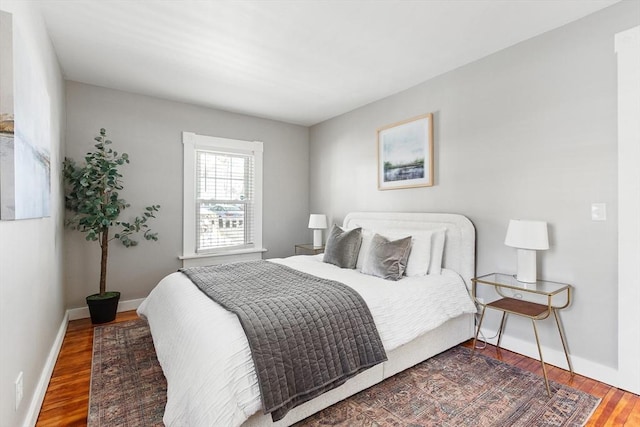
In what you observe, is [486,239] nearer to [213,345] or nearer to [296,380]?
[296,380]

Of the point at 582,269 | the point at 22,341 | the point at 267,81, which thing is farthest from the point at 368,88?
the point at 22,341

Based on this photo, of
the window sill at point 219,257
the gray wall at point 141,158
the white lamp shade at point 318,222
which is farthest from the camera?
the white lamp shade at point 318,222

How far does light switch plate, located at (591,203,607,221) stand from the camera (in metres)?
2.14

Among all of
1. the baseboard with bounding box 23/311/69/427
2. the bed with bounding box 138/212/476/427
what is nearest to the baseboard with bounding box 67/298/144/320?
the baseboard with bounding box 23/311/69/427

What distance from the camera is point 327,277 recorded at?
2646 mm

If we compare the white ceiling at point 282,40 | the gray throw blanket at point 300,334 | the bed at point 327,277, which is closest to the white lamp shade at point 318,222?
the bed at point 327,277

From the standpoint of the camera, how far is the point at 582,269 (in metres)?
2.24

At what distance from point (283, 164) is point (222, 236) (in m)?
1.45

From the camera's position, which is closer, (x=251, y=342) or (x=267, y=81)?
(x=251, y=342)

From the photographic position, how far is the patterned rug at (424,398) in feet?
5.77

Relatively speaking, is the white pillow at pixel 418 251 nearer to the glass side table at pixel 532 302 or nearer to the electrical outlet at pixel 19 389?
the glass side table at pixel 532 302

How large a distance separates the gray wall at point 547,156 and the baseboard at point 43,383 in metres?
3.33

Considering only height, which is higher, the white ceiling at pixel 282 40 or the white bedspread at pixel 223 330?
the white ceiling at pixel 282 40

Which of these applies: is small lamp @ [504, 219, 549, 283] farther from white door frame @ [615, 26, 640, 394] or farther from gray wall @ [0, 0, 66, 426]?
gray wall @ [0, 0, 66, 426]
